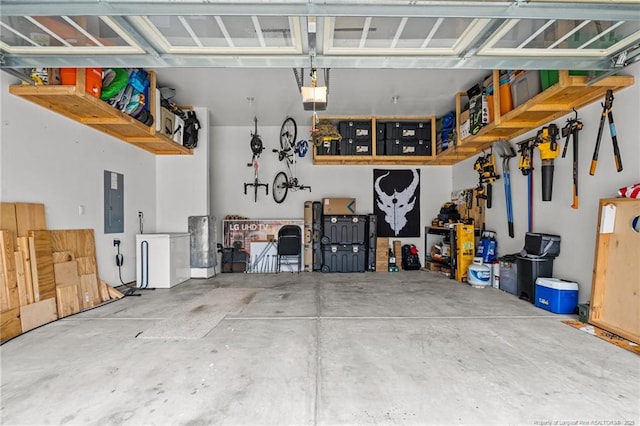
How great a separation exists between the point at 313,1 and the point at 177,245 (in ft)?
14.1

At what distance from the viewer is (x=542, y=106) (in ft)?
10.9

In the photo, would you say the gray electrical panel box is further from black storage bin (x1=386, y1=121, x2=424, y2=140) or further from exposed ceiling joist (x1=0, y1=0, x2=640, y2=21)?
black storage bin (x1=386, y1=121, x2=424, y2=140)

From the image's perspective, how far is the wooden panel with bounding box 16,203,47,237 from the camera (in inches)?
116

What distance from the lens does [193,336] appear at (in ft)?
8.84

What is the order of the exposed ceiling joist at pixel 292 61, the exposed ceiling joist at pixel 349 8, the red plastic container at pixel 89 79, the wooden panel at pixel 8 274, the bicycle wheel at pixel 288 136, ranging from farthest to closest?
the bicycle wheel at pixel 288 136, the red plastic container at pixel 89 79, the wooden panel at pixel 8 274, the exposed ceiling joist at pixel 292 61, the exposed ceiling joist at pixel 349 8

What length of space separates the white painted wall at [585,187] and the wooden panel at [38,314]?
565cm

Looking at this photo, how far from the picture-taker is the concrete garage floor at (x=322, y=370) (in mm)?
1634

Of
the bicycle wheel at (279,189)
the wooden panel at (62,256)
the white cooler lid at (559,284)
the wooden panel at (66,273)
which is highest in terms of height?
the bicycle wheel at (279,189)

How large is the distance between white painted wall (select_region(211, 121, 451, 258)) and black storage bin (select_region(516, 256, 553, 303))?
116 inches

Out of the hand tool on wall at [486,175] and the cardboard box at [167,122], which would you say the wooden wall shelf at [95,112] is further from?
the hand tool on wall at [486,175]

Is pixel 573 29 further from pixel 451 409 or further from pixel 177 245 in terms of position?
pixel 177 245

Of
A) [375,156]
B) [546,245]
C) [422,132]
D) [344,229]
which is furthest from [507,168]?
[344,229]

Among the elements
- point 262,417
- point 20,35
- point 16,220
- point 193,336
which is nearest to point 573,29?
point 262,417

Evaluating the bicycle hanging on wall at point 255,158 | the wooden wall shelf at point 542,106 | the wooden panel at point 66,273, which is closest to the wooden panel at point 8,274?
the wooden panel at point 66,273
